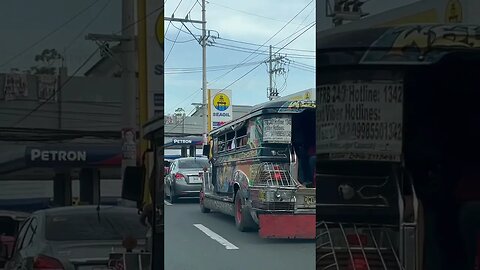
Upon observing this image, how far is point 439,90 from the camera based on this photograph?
194 cm

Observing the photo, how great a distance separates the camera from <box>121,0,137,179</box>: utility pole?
5.58 ft

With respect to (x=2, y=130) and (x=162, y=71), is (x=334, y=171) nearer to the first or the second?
(x=162, y=71)

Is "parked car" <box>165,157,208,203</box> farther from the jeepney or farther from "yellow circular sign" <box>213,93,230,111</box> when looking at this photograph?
the jeepney

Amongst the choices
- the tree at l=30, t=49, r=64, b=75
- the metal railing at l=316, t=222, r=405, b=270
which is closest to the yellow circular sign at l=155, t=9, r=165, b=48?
the tree at l=30, t=49, r=64, b=75

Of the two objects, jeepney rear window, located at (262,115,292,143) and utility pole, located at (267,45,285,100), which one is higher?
utility pole, located at (267,45,285,100)

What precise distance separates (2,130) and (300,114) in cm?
89

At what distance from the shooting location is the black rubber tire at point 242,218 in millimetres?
1855

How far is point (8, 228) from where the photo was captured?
1.65 meters

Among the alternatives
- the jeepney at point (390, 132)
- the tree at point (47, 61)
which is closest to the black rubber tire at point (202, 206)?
the jeepney at point (390, 132)

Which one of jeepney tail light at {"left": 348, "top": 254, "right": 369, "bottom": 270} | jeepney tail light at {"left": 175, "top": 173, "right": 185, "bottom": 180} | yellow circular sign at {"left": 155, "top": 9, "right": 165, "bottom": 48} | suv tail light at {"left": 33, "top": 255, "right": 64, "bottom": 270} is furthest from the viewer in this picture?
jeepney tail light at {"left": 348, "top": 254, "right": 369, "bottom": 270}

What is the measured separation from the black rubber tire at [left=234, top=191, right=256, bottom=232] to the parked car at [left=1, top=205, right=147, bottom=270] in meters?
0.31

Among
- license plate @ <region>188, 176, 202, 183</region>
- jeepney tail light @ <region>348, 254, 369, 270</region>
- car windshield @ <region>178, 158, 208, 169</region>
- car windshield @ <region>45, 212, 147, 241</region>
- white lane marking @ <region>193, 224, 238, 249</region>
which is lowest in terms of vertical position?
jeepney tail light @ <region>348, 254, 369, 270</region>

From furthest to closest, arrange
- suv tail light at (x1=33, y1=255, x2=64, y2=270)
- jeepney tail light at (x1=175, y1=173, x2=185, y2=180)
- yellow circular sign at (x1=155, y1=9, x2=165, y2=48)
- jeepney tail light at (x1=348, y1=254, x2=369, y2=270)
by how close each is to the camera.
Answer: jeepney tail light at (x1=348, y1=254, x2=369, y2=270) < jeepney tail light at (x1=175, y1=173, x2=185, y2=180) < yellow circular sign at (x1=155, y1=9, x2=165, y2=48) < suv tail light at (x1=33, y1=255, x2=64, y2=270)

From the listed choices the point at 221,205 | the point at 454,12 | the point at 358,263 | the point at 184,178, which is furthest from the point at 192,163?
the point at 454,12
